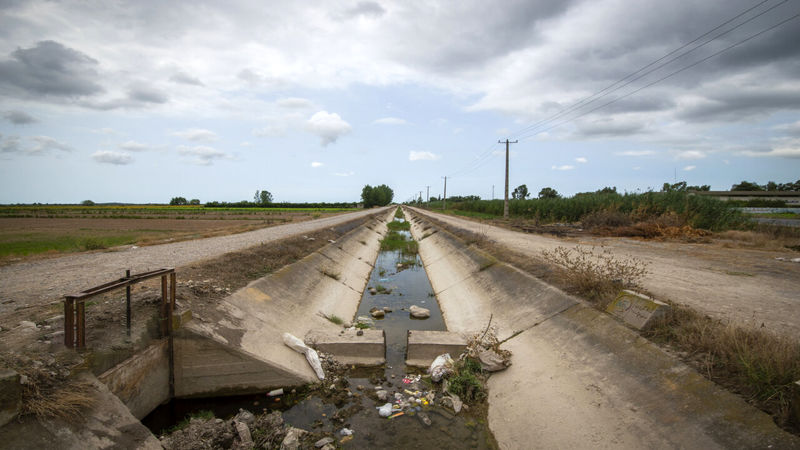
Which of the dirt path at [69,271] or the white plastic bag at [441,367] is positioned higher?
the dirt path at [69,271]

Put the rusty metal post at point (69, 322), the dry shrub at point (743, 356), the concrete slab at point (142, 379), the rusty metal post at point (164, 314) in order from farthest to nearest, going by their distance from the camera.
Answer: the rusty metal post at point (164, 314) < the concrete slab at point (142, 379) < the rusty metal post at point (69, 322) < the dry shrub at point (743, 356)

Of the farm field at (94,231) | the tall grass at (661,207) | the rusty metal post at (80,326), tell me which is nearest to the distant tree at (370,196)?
the farm field at (94,231)

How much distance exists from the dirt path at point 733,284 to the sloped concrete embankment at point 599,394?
142cm

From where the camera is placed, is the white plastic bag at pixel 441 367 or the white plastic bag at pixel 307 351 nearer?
the white plastic bag at pixel 441 367

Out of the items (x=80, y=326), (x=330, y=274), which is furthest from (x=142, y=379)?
(x=330, y=274)

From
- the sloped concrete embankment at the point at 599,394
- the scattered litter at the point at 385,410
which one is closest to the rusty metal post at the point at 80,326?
the scattered litter at the point at 385,410

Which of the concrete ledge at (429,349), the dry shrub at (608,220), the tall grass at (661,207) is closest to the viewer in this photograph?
the concrete ledge at (429,349)

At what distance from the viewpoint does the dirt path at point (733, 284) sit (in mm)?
5680

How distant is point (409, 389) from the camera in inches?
248

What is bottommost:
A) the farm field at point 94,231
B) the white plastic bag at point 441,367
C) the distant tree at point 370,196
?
the white plastic bag at point 441,367

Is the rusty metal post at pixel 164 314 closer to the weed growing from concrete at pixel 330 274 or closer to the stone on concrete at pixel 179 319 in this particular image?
the stone on concrete at pixel 179 319

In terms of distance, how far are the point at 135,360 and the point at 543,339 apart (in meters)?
6.56

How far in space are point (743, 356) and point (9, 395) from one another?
23.6 ft

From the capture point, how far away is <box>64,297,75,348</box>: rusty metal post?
404 centimetres
